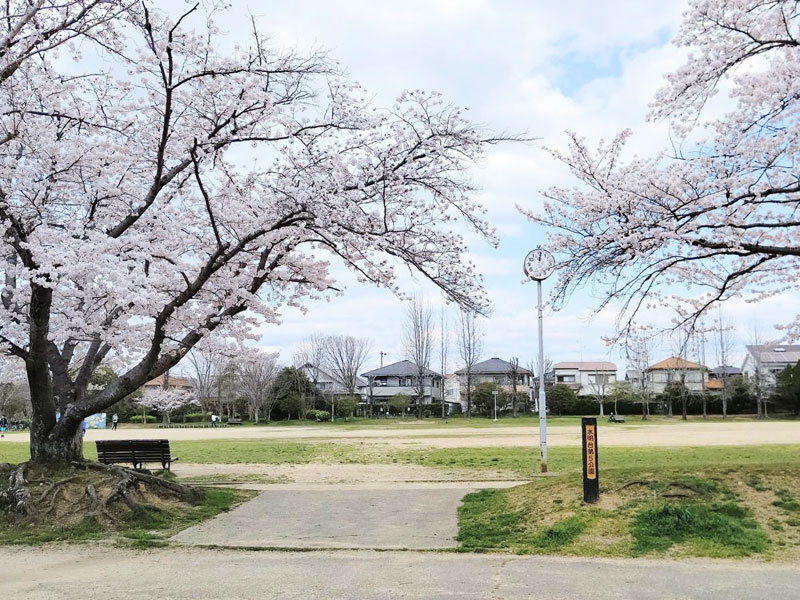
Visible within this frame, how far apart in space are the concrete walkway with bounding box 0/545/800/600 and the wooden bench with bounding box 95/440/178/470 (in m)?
6.99

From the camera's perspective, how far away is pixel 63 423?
10141mm

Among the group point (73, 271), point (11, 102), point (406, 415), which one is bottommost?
point (406, 415)

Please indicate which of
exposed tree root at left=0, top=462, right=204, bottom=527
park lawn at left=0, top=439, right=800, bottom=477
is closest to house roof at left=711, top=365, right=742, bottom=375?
park lawn at left=0, top=439, right=800, bottom=477

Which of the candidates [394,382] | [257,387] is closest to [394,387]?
[394,382]

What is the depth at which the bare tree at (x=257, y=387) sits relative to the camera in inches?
2106

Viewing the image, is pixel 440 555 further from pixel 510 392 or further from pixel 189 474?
pixel 510 392

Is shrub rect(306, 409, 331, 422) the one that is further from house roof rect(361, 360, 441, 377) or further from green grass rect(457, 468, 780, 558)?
green grass rect(457, 468, 780, 558)

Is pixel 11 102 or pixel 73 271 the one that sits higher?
pixel 11 102

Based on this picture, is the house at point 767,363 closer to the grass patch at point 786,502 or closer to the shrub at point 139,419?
the grass patch at point 786,502

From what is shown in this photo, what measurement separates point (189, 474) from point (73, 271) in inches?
299

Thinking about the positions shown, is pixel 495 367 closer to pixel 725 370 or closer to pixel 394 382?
pixel 394 382

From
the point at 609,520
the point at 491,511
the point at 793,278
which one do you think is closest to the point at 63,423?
the point at 491,511

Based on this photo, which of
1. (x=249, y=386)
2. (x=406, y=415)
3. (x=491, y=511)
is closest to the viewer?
(x=491, y=511)

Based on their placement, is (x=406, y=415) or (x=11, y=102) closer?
(x=11, y=102)
